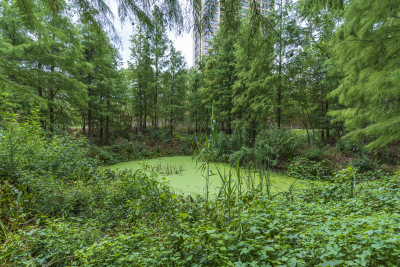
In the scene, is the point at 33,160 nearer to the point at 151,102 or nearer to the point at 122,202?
the point at 122,202

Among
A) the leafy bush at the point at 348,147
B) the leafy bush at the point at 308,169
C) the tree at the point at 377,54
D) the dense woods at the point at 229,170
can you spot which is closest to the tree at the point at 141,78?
the dense woods at the point at 229,170

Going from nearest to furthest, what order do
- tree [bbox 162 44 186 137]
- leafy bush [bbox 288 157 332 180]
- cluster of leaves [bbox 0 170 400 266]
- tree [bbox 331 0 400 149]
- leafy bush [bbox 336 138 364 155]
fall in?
cluster of leaves [bbox 0 170 400 266], tree [bbox 331 0 400 149], leafy bush [bbox 288 157 332 180], leafy bush [bbox 336 138 364 155], tree [bbox 162 44 186 137]

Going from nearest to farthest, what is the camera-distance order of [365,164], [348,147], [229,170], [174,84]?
[229,170] → [365,164] → [348,147] → [174,84]

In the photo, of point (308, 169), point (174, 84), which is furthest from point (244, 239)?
point (174, 84)

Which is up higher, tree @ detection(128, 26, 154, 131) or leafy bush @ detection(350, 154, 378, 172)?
tree @ detection(128, 26, 154, 131)

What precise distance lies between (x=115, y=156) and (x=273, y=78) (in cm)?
726

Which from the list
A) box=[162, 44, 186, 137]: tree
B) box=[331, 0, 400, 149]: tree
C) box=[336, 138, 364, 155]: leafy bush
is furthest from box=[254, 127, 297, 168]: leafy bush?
box=[162, 44, 186, 137]: tree

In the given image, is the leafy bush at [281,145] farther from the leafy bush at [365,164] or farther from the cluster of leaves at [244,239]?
the cluster of leaves at [244,239]

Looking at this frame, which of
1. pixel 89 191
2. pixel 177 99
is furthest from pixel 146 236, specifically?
pixel 177 99

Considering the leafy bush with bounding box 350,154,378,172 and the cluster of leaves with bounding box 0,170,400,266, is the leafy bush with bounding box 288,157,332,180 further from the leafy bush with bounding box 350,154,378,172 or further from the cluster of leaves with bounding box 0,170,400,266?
the cluster of leaves with bounding box 0,170,400,266

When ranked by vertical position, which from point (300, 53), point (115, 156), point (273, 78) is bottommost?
point (115, 156)

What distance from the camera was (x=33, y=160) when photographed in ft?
10.1

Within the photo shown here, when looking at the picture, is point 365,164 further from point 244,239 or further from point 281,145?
point 244,239

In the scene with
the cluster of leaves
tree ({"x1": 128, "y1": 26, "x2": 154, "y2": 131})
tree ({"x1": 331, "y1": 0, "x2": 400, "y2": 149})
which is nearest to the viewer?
the cluster of leaves
